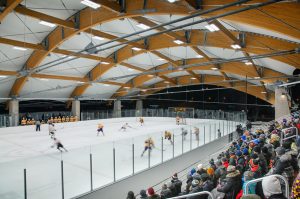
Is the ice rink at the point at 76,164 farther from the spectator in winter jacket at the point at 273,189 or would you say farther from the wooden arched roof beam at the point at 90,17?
the spectator in winter jacket at the point at 273,189

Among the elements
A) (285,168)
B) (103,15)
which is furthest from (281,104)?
(285,168)

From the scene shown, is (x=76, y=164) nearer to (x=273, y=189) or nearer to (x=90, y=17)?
(x=273, y=189)

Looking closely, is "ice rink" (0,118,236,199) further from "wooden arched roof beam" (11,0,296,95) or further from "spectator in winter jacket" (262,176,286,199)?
"spectator in winter jacket" (262,176,286,199)

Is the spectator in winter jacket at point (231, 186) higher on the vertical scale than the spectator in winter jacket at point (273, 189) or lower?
lower

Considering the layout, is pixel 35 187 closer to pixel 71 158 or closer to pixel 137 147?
pixel 71 158

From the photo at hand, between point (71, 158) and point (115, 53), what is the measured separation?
56.1ft

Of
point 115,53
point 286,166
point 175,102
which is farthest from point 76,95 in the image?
point 286,166

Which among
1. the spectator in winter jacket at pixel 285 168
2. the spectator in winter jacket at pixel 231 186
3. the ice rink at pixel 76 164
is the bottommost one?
the ice rink at pixel 76 164

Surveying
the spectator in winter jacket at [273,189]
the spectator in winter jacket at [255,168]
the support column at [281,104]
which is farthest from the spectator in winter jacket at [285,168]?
the support column at [281,104]

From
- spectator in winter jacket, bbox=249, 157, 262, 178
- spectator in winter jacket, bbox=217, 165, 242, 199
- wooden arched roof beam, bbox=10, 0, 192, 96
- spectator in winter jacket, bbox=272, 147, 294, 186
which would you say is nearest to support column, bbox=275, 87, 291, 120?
wooden arched roof beam, bbox=10, 0, 192, 96

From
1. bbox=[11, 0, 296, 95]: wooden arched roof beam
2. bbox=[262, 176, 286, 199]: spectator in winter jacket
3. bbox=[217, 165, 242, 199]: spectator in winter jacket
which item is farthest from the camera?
bbox=[11, 0, 296, 95]: wooden arched roof beam

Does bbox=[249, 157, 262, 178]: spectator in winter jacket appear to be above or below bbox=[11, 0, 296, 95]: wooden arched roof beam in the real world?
below

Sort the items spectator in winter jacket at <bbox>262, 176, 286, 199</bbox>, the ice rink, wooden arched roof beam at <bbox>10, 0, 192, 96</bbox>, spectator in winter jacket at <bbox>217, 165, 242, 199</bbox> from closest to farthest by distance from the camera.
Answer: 1. spectator in winter jacket at <bbox>262, 176, 286, 199</bbox>
2. spectator in winter jacket at <bbox>217, 165, 242, 199</bbox>
3. the ice rink
4. wooden arched roof beam at <bbox>10, 0, 192, 96</bbox>

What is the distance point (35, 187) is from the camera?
693 cm
